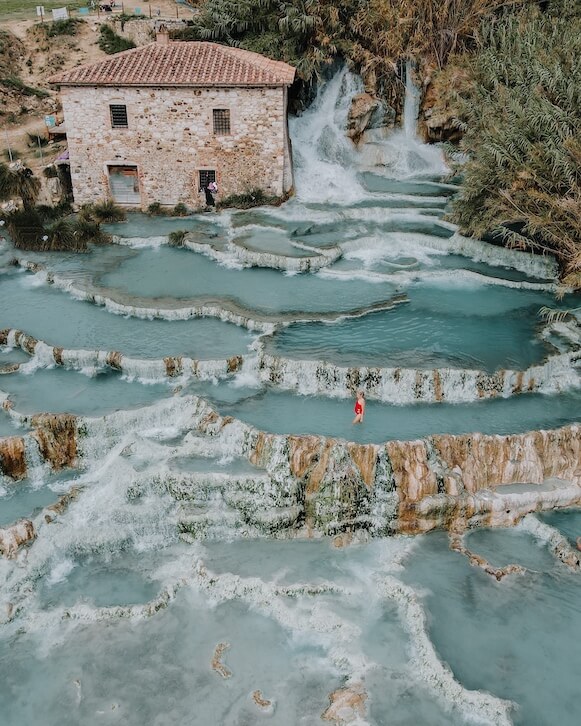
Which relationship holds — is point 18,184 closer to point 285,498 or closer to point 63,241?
point 63,241

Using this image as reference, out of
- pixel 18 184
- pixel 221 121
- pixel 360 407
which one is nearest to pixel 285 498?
pixel 360 407

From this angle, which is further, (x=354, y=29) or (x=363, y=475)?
(x=354, y=29)

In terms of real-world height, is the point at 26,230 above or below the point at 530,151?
below

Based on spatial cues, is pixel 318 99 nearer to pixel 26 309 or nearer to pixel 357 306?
pixel 357 306

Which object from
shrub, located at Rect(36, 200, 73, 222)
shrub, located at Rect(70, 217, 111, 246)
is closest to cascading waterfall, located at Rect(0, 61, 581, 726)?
shrub, located at Rect(70, 217, 111, 246)

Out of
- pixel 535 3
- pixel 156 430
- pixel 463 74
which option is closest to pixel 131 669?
pixel 156 430

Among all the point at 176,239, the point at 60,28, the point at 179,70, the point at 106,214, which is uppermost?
the point at 60,28
